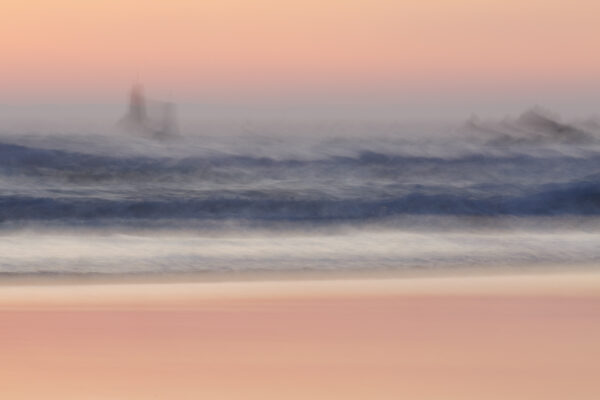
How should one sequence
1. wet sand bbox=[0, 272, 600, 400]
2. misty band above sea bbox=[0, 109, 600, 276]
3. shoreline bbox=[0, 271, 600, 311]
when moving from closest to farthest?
1. wet sand bbox=[0, 272, 600, 400]
2. shoreline bbox=[0, 271, 600, 311]
3. misty band above sea bbox=[0, 109, 600, 276]

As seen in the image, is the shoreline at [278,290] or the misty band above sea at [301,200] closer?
the shoreline at [278,290]

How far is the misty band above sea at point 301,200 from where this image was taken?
9.16 meters

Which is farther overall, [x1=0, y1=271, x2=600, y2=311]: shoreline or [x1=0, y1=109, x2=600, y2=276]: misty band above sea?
[x1=0, y1=109, x2=600, y2=276]: misty band above sea

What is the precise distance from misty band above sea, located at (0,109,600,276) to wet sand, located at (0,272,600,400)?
99 cm

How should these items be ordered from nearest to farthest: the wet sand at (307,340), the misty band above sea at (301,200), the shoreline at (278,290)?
the wet sand at (307,340) < the shoreline at (278,290) < the misty band above sea at (301,200)

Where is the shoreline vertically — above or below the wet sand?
above

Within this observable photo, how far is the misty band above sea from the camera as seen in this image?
360 inches

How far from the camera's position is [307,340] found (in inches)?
239

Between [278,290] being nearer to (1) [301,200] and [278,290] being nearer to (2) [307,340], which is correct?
(2) [307,340]

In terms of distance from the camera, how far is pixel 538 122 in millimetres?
21688

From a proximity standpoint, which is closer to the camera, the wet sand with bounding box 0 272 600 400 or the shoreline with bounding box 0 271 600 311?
the wet sand with bounding box 0 272 600 400

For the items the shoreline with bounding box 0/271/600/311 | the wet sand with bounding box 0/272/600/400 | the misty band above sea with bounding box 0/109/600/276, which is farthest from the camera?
the misty band above sea with bounding box 0/109/600/276

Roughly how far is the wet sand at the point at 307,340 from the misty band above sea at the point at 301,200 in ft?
3.25

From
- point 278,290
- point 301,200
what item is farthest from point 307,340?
point 301,200
